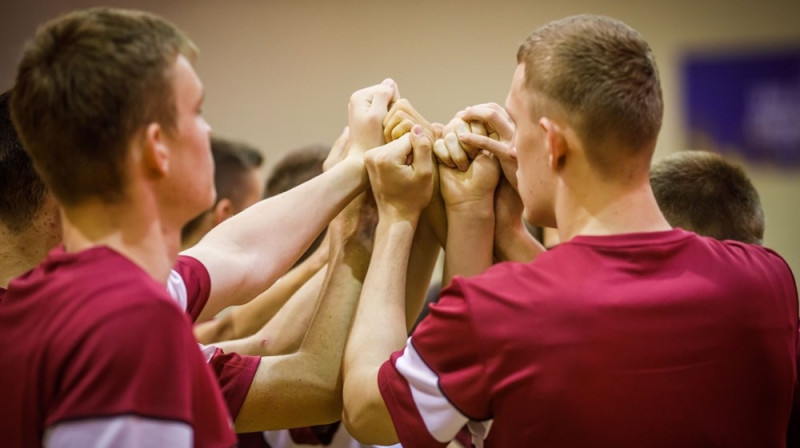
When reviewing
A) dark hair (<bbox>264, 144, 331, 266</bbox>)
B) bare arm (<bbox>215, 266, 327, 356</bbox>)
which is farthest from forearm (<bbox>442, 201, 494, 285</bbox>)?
dark hair (<bbox>264, 144, 331, 266</bbox>)

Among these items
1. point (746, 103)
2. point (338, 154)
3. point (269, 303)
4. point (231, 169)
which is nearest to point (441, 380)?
point (338, 154)

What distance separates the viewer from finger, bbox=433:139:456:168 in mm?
1926

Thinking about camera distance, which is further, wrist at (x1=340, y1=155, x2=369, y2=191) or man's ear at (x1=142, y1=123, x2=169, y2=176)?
wrist at (x1=340, y1=155, x2=369, y2=191)

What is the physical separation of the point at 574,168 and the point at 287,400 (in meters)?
0.74

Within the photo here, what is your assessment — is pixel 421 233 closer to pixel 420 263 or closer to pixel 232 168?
pixel 420 263

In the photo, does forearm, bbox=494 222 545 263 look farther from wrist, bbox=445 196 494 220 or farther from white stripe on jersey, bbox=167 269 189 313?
white stripe on jersey, bbox=167 269 189 313

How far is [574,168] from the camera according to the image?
152cm

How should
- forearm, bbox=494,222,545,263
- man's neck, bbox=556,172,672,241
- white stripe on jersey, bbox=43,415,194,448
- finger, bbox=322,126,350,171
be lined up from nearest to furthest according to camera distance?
white stripe on jersey, bbox=43,415,194,448 → man's neck, bbox=556,172,672,241 → forearm, bbox=494,222,545,263 → finger, bbox=322,126,350,171

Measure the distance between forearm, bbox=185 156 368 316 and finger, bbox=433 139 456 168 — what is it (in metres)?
0.17

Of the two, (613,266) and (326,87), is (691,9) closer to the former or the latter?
(326,87)

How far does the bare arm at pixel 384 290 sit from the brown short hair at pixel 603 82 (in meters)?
0.42

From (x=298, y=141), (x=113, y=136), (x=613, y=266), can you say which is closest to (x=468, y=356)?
(x=613, y=266)

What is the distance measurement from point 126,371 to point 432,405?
0.54 meters

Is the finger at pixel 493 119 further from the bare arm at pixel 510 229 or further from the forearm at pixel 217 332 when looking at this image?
the forearm at pixel 217 332
